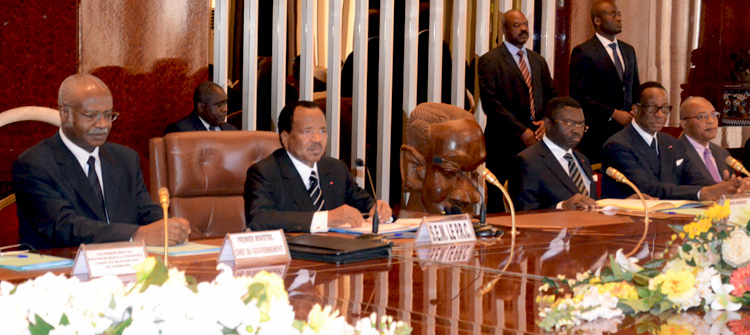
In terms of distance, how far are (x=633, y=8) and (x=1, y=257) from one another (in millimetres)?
6505

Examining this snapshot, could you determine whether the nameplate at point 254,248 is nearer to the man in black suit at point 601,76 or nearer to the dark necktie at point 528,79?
the dark necktie at point 528,79

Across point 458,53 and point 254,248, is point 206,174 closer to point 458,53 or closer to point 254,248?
point 254,248

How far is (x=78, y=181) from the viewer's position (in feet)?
10.1

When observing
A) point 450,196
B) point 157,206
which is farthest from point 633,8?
point 157,206

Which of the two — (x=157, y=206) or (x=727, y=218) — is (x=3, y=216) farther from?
(x=727, y=218)

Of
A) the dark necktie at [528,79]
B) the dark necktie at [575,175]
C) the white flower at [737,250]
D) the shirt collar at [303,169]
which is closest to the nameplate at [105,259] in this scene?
the white flower at [737,250]

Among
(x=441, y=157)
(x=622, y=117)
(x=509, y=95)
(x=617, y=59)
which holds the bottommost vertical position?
(x=441, y=157)

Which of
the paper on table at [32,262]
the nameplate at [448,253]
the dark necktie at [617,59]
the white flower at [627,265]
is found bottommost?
the nameplate at [448,253]

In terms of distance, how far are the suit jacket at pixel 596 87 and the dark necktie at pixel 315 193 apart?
2.99 m

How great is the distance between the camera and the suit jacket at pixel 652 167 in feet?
15.8

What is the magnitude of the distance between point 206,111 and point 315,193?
1.66 m

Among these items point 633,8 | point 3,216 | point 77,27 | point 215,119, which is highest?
point 633,8

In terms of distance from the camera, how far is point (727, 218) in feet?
6.62

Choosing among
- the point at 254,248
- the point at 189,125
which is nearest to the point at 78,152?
the point at 254,248
